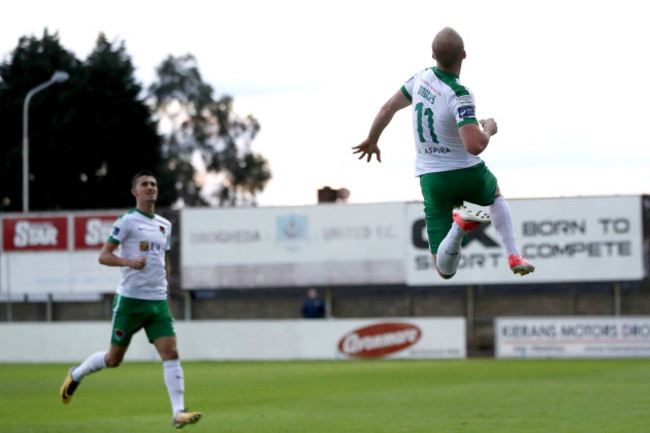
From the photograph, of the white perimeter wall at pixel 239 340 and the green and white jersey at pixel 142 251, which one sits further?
the white perimeter wall at pixel 239 340

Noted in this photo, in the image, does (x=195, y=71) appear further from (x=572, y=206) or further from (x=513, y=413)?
(x=513, y=413)

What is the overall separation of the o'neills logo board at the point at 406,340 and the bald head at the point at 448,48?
76.3ft

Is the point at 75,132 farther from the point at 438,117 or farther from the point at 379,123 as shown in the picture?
the point at 438,117

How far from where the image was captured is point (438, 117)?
→ 9.41 meters

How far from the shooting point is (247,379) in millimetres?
23453

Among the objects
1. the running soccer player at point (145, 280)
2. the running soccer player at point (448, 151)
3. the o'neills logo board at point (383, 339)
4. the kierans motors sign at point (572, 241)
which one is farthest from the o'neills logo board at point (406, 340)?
the running soccer player at point (448, 151)

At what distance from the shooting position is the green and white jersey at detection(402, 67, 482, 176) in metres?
9.24

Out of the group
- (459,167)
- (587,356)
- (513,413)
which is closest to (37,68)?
(587,356)

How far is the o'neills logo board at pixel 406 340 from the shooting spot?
32.3 m

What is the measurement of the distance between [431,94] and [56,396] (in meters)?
11.7

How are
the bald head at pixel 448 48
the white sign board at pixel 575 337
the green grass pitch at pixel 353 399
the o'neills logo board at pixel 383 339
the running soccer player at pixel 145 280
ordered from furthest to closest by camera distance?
the o'neills logo board at pixel 383 339, the white sign board at pixel 575 337, the green grass pitch at pixel 353 399, the running soccer player at pixel 145 280, the bald head at pixel 448 48

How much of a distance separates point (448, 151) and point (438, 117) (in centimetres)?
34

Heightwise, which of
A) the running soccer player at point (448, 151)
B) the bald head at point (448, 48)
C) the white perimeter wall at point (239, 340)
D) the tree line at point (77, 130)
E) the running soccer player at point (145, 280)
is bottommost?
the white perimeter wall at point (239, 340)

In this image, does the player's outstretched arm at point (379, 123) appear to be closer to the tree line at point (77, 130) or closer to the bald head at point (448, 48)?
the bald head at point (448, 48)
